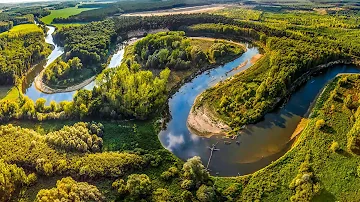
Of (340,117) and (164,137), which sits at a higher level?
(340,117)

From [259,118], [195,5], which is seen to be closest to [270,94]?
[259,118]

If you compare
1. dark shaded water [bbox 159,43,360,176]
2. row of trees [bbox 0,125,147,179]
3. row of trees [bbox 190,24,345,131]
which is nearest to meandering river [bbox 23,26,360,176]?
dark shaded water [bbox 159,43,360,176]

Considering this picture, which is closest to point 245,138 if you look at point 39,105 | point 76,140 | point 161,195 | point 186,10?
point 161,195

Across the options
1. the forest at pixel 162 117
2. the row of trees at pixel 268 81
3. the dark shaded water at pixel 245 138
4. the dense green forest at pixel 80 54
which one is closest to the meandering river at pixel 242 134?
the dark shaded water at pixel 245 138

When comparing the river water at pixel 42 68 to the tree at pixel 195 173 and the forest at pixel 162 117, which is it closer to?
the forest at pixel 162 117

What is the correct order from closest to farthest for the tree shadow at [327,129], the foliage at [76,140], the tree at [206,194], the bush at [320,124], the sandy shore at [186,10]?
the tree at [206,194] → the foliage at [76,140] → the tree shadow at [327,129] → the bush at [320,124] → the sandy shore at [186,10]

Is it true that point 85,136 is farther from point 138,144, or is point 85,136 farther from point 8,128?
point 8,128

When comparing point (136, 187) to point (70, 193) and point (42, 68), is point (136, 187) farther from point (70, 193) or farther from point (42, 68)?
point (42, 68)
